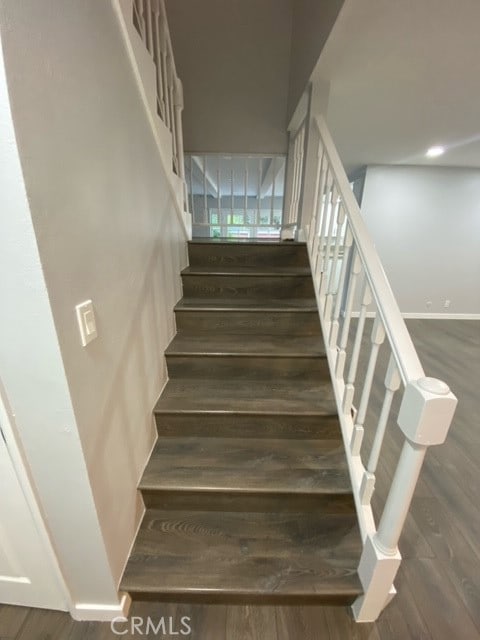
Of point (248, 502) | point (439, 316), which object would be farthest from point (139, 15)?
point (439, 316)

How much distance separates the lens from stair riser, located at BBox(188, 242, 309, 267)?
2.20 m

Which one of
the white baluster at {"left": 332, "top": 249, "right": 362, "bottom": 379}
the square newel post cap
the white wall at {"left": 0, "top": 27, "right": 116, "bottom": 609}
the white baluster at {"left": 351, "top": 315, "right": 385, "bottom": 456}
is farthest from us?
the white baluster at {"left": 332, "top": 249, "right": 362, "bottom": 379}

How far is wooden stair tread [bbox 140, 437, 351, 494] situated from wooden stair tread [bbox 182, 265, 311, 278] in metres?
1.12

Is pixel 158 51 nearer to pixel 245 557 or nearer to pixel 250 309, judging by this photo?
pixel 250 309

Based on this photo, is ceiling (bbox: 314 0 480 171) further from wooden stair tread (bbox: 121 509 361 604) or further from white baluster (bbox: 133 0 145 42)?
wooden stair tread (bbox: 121 509 361 604)

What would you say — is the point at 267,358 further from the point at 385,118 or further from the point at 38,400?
the point at 385,118

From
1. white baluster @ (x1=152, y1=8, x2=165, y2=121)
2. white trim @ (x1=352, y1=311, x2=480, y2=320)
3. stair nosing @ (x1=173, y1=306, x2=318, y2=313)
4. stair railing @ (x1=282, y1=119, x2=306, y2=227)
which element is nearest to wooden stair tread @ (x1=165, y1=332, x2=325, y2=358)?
stair nosing @ (x1=173, y1=306, x2=318, y2=313)

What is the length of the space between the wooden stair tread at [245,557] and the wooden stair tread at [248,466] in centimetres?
16

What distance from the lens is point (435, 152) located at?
3.50 m

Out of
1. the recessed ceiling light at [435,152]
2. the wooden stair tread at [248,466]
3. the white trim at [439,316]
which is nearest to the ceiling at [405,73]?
the recessed ceiling light at [435,152]

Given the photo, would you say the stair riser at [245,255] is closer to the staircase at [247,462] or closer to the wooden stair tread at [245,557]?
the staircase at [247,462]

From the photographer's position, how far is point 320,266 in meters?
1.78

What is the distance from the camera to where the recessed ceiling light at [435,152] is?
335cm

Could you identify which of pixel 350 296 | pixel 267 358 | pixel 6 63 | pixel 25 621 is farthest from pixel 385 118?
pixel 25 621
